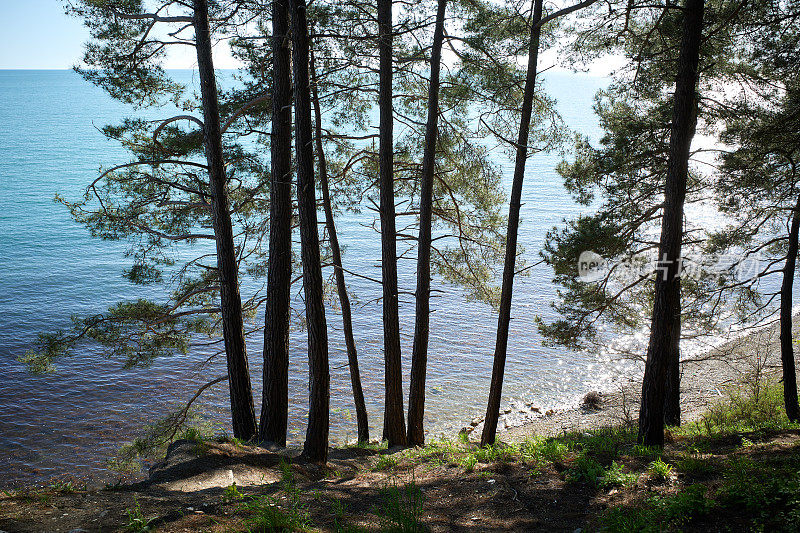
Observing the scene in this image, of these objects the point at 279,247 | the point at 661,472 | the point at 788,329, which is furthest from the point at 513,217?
the point at 788,329

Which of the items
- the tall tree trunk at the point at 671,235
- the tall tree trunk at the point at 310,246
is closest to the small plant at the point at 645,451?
the tall tree trunk at the point at 671,235

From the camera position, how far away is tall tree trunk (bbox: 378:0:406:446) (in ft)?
29.1

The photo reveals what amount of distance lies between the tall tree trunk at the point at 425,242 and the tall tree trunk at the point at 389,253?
33 cm

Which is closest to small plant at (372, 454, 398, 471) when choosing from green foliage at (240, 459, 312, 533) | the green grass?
green foliage at (240, 459, 312, 533)

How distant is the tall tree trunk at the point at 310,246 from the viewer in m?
6.41

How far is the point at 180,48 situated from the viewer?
322 inches

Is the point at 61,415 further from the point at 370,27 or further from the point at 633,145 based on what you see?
the point at 633,145

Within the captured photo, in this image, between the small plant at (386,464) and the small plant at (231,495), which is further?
the small plant at (386,464)

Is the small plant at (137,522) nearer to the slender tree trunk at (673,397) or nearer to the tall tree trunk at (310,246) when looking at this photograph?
the tall tree trunk at (310,246)

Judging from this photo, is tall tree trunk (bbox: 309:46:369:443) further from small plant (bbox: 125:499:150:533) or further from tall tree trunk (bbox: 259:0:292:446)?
small plant (bbox: 125:499:150:533)

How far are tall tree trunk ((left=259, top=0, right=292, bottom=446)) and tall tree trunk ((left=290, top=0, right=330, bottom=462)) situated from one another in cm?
95

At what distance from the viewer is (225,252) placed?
799 cm

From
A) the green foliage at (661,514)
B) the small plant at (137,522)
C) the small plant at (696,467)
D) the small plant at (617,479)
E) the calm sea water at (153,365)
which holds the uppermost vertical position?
the small plant at (137,522)

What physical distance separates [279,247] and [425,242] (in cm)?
282
